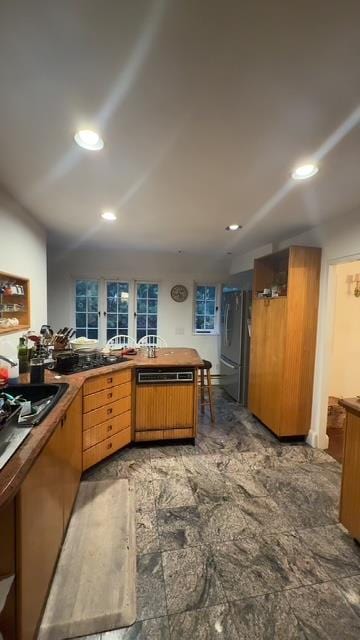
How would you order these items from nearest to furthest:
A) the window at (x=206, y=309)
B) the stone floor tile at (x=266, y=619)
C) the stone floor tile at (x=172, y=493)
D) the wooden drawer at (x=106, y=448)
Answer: the stone floor tile at (x=266, y=619), the stone floor tile at (x=172, y=493), the wooden drawer at (x=106, y=448), the window at (x=206, y=309)

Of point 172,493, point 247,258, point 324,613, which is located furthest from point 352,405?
point 247,258

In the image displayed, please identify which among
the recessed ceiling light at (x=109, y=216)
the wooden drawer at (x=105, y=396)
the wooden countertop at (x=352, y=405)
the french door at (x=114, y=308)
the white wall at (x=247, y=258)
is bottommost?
the wooden drawer at (x=105, y=396)

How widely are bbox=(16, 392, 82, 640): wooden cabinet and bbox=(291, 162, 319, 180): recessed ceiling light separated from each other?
6.92 feet

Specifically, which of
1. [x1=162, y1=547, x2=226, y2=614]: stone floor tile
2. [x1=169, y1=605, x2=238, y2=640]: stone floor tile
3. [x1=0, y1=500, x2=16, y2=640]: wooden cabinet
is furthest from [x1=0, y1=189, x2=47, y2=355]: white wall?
[x1=169, y1=605, x2=238, y2=640]: stone floor tile

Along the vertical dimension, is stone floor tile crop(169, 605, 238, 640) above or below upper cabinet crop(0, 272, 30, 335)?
below

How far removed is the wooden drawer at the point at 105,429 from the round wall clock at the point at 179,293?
2.85m

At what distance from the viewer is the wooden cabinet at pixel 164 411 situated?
277cm

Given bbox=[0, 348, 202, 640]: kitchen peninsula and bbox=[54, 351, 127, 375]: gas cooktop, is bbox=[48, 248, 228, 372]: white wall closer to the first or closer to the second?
bbox=[0, 348, 202, 640]: kitchen peninsula

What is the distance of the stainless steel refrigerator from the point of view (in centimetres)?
403

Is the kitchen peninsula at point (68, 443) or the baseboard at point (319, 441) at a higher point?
the kitchen peninsula at point (68, 443)

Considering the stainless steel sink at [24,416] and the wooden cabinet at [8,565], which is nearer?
the wooden cabinet at [8,565]

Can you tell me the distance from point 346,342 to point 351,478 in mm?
2247

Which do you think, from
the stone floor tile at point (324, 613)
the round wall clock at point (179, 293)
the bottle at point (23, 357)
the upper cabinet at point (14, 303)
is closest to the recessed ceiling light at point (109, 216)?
the upper cabinet at point (14, 303)

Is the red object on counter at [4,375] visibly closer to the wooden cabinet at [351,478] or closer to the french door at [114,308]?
the wooden cabinet at [351,478]
